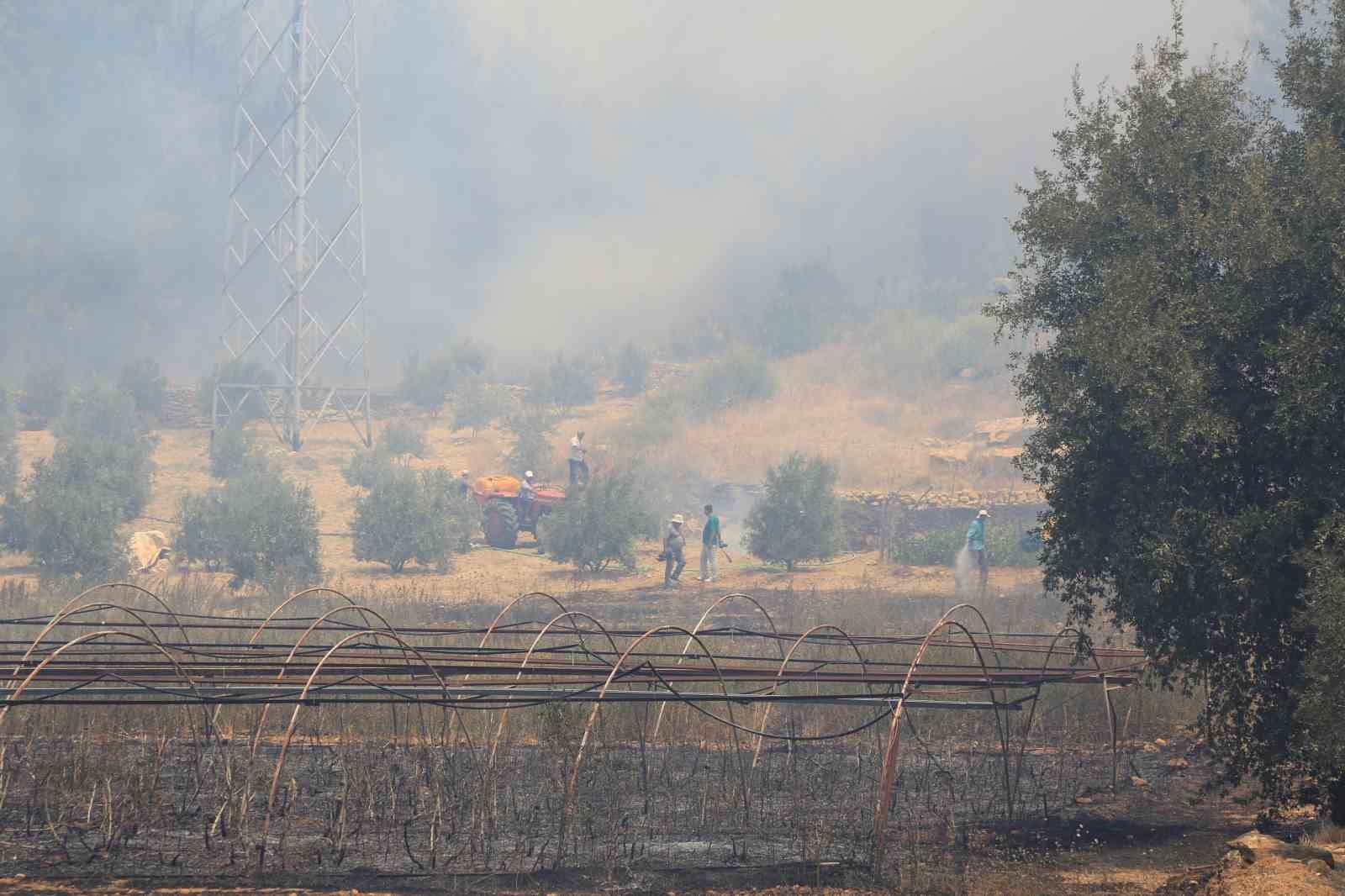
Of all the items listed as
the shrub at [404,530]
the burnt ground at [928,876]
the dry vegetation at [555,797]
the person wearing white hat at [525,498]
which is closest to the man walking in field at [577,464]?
the person wearing white hat at [525,498]

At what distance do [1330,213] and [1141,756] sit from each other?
23.8 feet

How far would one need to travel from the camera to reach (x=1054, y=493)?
41.7ft

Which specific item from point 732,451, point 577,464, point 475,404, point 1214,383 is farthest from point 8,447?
point 1214,383

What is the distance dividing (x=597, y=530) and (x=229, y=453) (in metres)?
19.7

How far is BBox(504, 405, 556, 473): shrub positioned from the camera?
48.1 meters

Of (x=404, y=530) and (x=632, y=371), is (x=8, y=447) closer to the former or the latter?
(x=404, y=530)

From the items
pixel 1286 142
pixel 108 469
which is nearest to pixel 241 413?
pixel 108 469

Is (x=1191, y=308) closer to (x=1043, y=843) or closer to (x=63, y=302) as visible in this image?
(x=1043, y=843)

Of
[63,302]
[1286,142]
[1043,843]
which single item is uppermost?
[63,302]

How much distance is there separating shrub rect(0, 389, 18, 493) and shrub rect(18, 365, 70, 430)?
969 mm

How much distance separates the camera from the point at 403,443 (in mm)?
51031

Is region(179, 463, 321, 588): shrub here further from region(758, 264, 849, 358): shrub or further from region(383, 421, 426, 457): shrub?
region(758, 264, 849, 358): shrub

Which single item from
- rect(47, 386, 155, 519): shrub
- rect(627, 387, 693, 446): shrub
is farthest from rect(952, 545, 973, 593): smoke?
rect(627, 387, 693, 446): shrub

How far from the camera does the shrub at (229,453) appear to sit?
44594 mm
